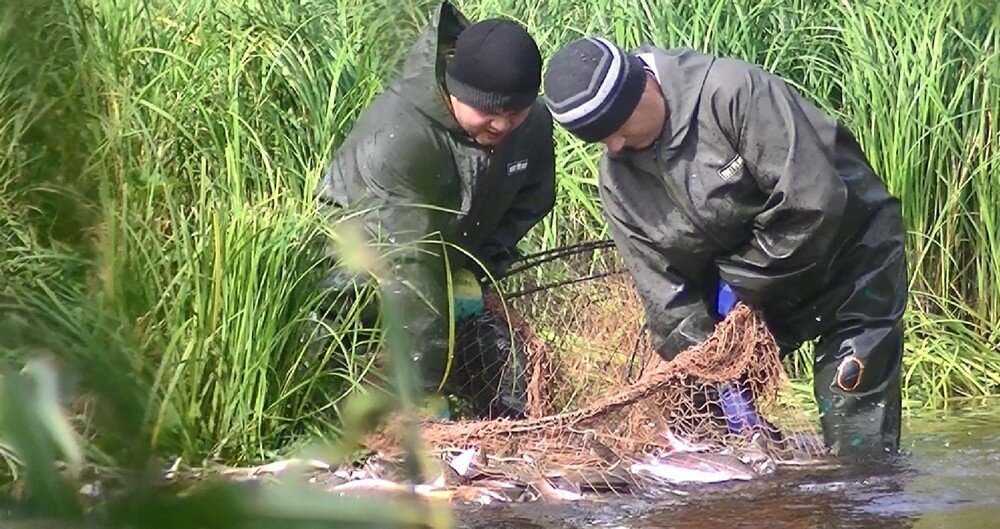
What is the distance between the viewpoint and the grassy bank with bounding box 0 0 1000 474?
0.39 metres

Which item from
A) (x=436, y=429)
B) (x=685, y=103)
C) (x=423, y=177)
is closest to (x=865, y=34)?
(x=685, y=103)

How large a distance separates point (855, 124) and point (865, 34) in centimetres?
40

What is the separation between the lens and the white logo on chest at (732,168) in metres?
4.71

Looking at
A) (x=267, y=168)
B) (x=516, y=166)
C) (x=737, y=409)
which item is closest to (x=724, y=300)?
(x=737, y=409)

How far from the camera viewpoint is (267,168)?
196 inches

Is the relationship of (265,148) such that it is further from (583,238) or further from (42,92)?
(42,92)

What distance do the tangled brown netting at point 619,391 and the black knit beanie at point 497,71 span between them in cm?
70

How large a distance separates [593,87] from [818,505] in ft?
4.69

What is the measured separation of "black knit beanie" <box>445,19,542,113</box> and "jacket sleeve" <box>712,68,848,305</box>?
0.65 metres

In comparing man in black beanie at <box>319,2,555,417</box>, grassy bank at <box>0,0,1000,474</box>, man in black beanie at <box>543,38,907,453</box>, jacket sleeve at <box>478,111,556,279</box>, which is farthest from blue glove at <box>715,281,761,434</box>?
jacket sleeve at <box>478,111,556,279</box>

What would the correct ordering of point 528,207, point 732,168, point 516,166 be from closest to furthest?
point 732,168 < point 516,166 < point 528,207

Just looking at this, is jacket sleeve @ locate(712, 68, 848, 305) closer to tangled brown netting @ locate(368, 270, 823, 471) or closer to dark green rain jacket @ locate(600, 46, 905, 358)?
dark green rain jacket @ locate(600, 46, 905, 358)

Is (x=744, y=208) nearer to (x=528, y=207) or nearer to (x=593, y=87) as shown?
(x=593, y=87)

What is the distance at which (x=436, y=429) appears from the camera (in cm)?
425
